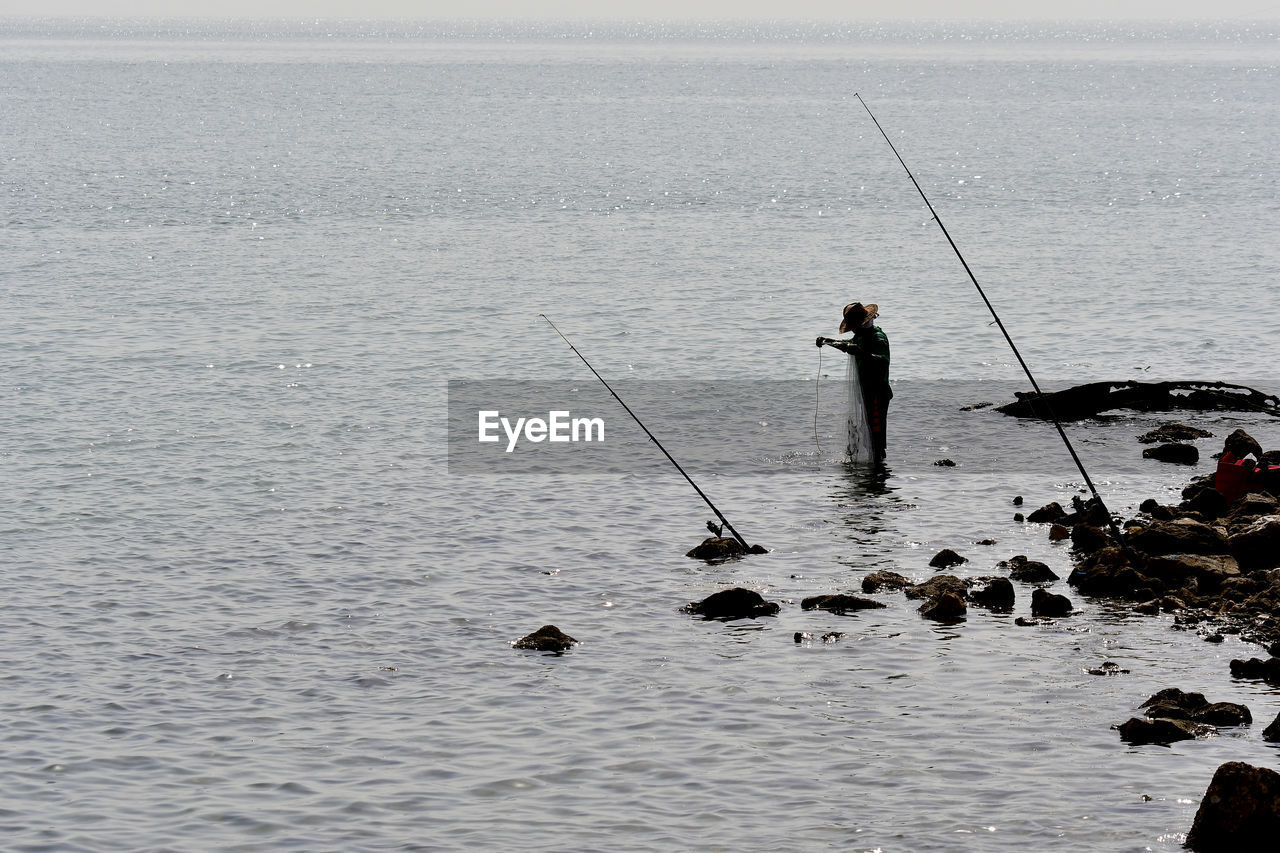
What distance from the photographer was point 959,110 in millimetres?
123875

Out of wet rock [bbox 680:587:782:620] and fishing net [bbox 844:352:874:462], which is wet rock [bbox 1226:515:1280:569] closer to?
wet rock [bbox 680:587:782:620]

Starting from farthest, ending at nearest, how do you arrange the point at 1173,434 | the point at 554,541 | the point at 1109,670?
the point at 1173,434 < the point at 554,541 < the point at 1109,670

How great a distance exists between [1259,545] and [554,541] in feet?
Result: 24.4

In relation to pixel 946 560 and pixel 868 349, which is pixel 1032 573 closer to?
pixel 946 560

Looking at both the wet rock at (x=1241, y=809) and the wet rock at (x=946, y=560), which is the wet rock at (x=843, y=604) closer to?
the wet rock at (x=946, y=560)

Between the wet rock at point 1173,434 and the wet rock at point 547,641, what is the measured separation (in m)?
10.3

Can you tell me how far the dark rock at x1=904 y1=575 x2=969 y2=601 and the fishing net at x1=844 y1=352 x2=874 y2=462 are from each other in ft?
17.5

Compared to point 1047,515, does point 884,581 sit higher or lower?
lower

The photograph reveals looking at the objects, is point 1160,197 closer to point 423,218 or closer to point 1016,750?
point 423,218

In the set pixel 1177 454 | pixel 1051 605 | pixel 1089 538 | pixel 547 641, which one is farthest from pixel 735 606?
pixel 1177 454

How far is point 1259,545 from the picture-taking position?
51.4ft

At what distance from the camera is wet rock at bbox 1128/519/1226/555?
16125 mm

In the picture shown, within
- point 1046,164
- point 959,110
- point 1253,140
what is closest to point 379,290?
point 1046,164

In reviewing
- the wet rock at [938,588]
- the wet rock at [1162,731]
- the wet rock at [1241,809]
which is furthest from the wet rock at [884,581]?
the wet rock at [1241,809]
